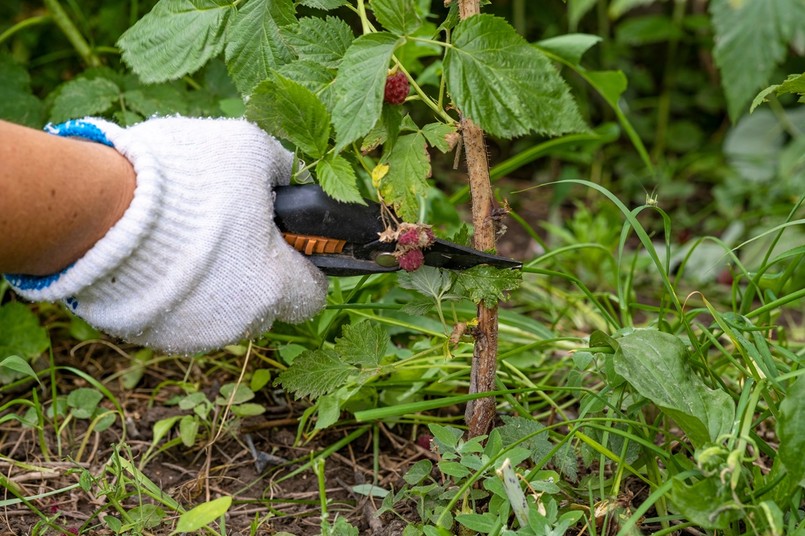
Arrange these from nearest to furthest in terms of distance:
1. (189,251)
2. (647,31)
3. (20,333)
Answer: (189,251), (20,333), (647,31)

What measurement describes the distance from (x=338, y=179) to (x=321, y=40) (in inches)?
6.9

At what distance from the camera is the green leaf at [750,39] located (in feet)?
5.74

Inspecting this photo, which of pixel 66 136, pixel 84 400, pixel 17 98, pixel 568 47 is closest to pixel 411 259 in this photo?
pixel 66 136

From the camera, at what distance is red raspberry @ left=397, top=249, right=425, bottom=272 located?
3.14ft

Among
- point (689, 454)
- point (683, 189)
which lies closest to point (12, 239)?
point (689, 454)

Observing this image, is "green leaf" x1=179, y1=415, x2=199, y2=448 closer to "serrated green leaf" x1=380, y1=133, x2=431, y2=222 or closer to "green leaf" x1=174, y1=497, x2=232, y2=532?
"green leaf" x1=174, y1=497, x2=232, y2=532

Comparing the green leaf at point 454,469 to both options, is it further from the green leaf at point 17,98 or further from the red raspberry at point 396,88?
the green leaf at point 17,98

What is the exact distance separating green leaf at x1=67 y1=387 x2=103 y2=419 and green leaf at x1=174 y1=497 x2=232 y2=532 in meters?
0.42

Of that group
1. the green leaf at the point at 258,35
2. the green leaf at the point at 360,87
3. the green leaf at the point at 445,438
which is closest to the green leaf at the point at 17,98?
the green leaf at the point at 258,35

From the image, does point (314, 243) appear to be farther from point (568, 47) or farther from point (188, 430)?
point (568, 47)

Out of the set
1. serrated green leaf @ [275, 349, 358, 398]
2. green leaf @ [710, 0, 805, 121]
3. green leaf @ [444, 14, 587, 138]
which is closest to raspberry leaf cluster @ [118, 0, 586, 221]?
green leaf @ [444, 14, 587, 138]

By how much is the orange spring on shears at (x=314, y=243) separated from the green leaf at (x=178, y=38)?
26 centimetres

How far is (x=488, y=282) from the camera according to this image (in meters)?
1.01

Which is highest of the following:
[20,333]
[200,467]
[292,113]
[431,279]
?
[292,113]
